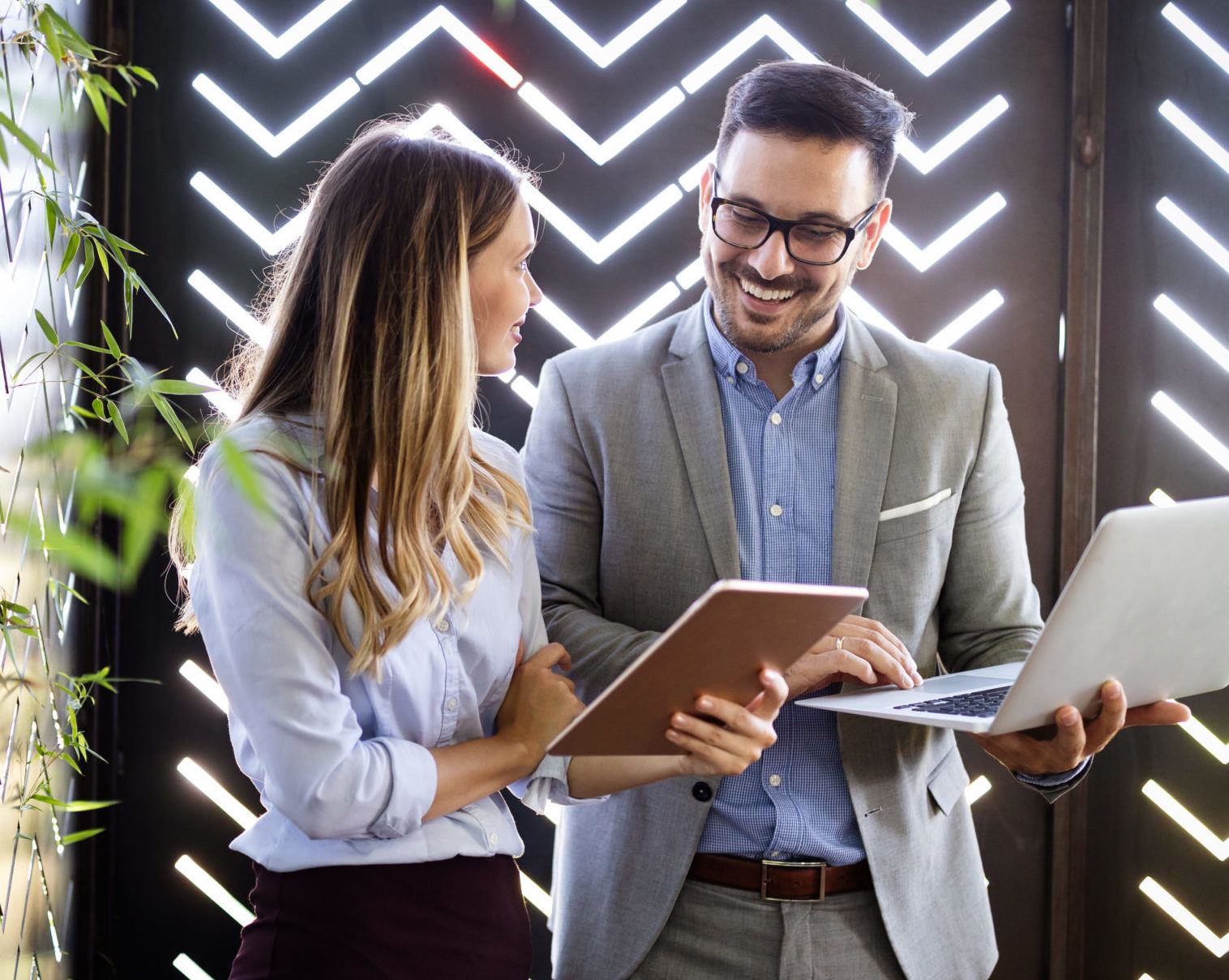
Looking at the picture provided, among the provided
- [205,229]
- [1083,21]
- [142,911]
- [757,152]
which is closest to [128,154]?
[205,229]

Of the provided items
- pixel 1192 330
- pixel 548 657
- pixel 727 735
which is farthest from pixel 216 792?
pixel 1192 330

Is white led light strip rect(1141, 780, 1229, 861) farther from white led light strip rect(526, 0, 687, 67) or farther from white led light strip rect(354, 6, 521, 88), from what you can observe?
white led light strip rect(354, 6, 521, 88)

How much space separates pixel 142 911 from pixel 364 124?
1.58m

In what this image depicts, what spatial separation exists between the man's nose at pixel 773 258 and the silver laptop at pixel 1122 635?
655 millimetres

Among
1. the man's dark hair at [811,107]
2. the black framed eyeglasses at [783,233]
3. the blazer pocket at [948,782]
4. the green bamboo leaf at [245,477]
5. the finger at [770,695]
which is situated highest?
the man's dark hair at [811,107]

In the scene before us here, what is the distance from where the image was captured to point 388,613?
1.20 m

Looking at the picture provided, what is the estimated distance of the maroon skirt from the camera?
1175 mm

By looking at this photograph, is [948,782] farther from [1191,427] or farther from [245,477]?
[245,477]

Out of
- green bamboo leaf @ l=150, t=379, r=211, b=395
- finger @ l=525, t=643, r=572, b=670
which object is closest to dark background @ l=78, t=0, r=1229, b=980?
finger @ l=525, t=643, r=572, b=670

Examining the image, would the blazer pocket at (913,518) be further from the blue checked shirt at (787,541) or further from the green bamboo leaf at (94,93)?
the green bamboo leaf at (94,93)

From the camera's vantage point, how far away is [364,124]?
2146 millimetres

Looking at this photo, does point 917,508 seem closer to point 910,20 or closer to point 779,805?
point 779,805

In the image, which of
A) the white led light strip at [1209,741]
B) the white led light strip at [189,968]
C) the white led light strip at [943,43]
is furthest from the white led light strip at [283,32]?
the white led light strip at [1209,741]

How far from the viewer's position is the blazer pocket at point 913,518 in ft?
5.52
